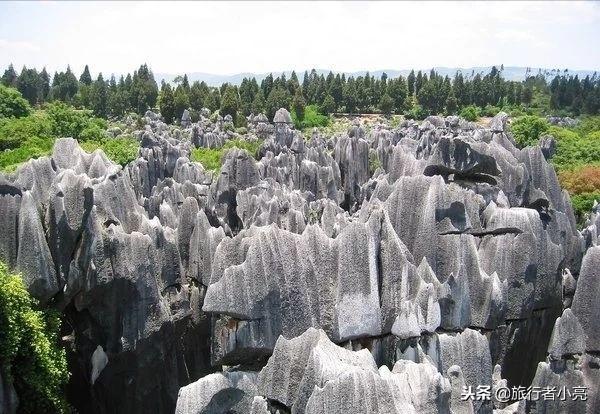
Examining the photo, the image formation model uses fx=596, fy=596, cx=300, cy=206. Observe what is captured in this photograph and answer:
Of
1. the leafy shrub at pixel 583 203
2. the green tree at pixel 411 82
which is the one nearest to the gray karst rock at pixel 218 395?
the leafy shrub at pixel 583 203

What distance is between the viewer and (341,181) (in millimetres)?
28938

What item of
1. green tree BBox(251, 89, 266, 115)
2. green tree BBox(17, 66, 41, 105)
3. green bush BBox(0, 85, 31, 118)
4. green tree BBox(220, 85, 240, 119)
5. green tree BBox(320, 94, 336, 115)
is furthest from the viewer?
green tree BBox(320, 94, 336, 115)

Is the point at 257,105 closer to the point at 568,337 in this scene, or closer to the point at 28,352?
the point at 28,352

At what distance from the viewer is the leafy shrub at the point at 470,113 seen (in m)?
67.8

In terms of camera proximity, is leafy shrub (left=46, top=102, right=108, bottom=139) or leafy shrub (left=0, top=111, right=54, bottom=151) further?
leafy shrub (left=46, top=102, right=108, bottom=139)

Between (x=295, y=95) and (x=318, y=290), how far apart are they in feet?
201

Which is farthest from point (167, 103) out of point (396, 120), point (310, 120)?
point (396, 120)

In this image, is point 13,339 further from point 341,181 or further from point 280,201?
point 341,181

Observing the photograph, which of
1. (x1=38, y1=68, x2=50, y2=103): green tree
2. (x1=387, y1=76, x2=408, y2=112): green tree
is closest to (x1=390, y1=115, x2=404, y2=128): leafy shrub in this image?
(x1=387, y1=76, x2=408, y2=112): green tree

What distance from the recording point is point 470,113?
68.2m

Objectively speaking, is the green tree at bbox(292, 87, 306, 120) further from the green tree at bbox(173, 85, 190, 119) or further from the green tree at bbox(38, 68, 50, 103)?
the green tree at bbox(38, 68, 50, 103)

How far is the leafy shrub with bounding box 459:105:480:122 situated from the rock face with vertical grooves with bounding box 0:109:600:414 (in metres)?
53.2

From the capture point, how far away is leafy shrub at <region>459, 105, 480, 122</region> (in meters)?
67.8

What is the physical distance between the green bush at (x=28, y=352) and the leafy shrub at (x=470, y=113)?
6238cm
